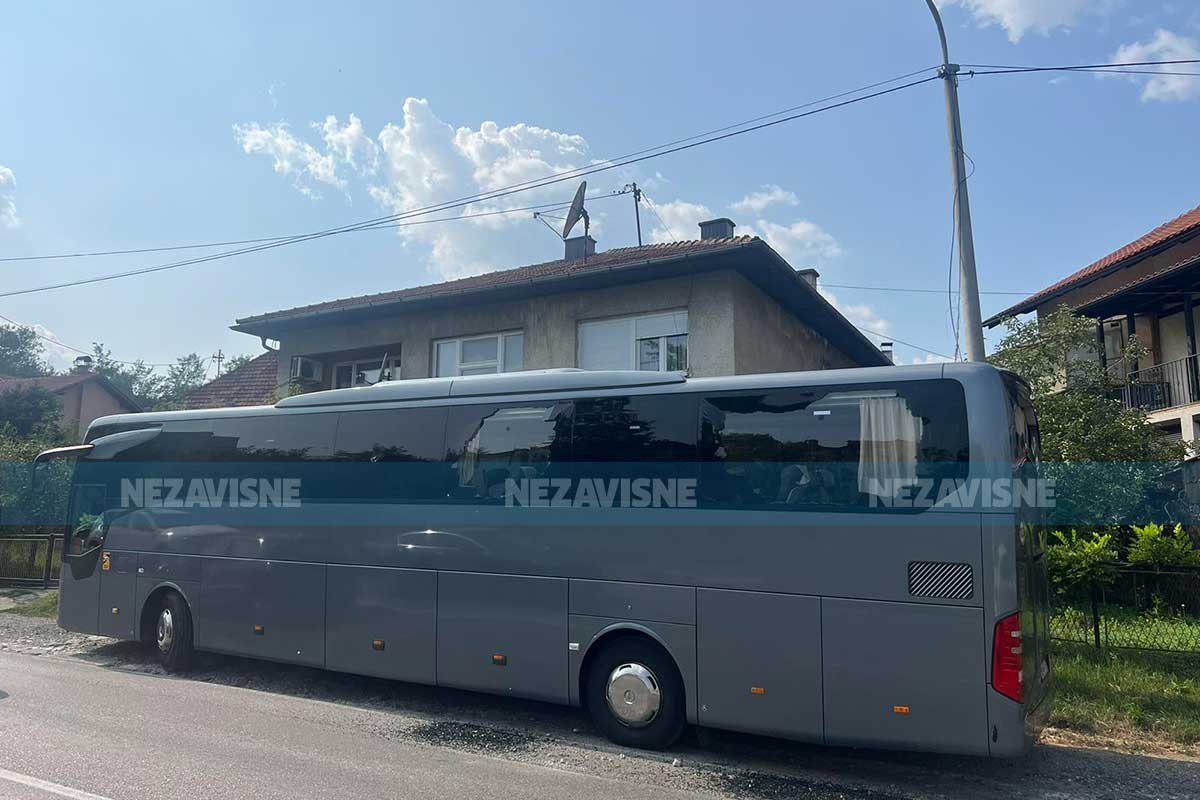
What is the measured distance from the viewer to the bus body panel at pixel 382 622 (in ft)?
27.0

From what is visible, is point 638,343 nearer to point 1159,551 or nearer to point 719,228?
point 719,228

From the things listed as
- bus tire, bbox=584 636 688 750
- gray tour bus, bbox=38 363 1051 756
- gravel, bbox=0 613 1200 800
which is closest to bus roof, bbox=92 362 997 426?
gray tour bus, bbox=38 363 1051 756

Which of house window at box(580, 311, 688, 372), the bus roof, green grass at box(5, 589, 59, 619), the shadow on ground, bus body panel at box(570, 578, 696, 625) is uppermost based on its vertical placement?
house window at box(580, 311, 688, 372)

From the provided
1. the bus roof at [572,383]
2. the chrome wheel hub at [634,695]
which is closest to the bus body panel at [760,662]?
the chrome wheel hub at [634,695]

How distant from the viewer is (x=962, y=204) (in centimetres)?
1029

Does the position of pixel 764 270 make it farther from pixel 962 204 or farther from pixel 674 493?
pixel 674 493

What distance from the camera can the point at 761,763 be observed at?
6633mm

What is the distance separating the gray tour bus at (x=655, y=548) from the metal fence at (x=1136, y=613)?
10.8ft

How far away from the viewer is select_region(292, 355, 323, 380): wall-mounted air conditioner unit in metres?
18.2

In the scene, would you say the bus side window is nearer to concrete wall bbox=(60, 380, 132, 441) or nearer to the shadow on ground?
the shadow on ground

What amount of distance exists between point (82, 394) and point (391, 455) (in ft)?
149

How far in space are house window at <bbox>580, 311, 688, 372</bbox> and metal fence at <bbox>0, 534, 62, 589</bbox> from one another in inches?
506

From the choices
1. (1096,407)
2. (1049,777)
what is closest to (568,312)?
(1096,407)

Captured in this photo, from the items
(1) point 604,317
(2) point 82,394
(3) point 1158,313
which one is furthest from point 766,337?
(2) point 82,394
